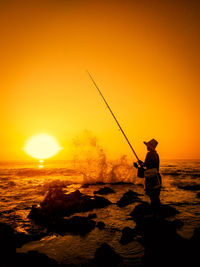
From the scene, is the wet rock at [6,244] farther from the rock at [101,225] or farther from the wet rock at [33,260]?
the rock at [101,225]

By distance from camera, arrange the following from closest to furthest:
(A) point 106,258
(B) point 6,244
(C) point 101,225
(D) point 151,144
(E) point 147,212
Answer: (A) point 106,258 < (B) point 6,244 < (D) point 151,144 < (C) point 101,225 < (E) point 147,212

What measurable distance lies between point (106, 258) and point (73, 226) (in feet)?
8.82

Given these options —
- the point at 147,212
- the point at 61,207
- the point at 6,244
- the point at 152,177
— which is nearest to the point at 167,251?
the point at 152,177

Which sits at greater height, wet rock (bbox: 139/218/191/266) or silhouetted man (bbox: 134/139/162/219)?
silhouetted man (bbox: 134/139/162/219)

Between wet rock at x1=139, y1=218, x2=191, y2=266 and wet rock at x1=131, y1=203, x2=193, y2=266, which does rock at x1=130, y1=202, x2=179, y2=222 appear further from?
wet rock at x1=139, y1=218, x2=191, y2=266

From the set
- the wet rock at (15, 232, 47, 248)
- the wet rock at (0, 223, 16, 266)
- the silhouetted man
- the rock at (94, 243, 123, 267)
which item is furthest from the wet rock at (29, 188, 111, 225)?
the silhouetted man

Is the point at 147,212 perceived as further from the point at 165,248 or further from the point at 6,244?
the point at 6,244

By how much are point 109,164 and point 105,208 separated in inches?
557

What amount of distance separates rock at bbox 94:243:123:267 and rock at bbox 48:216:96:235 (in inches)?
79.2

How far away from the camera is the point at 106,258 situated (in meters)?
4.19

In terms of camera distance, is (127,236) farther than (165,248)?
Yes

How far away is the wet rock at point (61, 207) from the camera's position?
795cm

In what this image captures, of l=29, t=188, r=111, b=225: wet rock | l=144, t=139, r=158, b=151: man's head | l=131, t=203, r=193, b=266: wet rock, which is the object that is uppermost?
l=144, t=139, r=158, b=151: man's head

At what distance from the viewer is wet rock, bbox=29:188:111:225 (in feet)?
26.1
